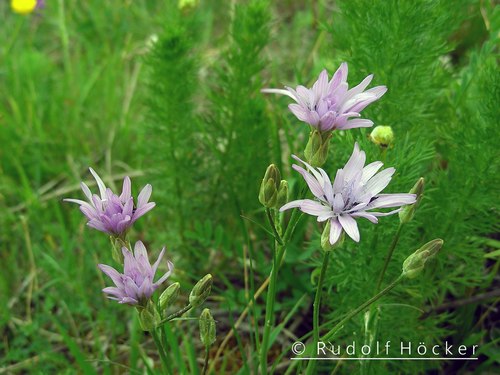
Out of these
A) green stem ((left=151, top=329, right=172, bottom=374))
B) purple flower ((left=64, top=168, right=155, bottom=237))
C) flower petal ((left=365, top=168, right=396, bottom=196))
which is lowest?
green stem ((left=151, top=329, right=172, bottom=374))

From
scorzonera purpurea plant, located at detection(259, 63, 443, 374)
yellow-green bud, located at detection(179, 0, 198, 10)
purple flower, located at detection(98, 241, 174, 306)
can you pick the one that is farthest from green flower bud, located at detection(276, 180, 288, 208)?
yellow-green bud, located at detection(179, 0, 198, 10)

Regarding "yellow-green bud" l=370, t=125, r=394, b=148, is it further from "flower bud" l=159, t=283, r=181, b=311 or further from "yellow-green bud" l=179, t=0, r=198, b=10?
"yellow-green bud" l=179, t=0, r=198, b=10

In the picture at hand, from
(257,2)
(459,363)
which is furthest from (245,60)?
(459,363)

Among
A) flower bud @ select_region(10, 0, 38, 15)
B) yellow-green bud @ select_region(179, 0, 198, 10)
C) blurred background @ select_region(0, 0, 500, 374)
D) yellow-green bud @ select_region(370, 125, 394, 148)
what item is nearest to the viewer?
yellow-green bud @ select_region(370, 125, 394, 148)

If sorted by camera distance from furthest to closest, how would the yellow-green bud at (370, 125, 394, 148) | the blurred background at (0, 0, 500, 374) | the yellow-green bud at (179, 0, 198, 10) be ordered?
1. the yellow-green bud at (179, 0, 198, 10)
2. the blurred background at (0, 0, 500, 374)
3. the yellow-green bud at (370, 125, 394, 148)

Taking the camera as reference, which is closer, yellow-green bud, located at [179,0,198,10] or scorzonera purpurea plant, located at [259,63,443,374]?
scorzonera purpurea plant, located at [259,63,443,374]

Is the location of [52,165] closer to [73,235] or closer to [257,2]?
[73,235]

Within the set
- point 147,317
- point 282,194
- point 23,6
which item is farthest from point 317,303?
point 23,6
